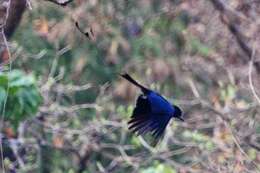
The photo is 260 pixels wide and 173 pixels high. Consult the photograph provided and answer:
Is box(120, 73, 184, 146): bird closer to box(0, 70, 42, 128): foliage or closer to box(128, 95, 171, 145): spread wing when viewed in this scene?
box(128, 95, 171, 145): spread wing

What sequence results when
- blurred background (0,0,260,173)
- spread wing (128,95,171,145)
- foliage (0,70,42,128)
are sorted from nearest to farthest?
1. spread wing (128,95,171,145)
2. foliage (0,70,42,128)
3. blurred background (0,0,260,173)

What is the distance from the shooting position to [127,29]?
6219 mm

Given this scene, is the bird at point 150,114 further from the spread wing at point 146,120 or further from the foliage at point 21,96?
the foliage at point 21,96

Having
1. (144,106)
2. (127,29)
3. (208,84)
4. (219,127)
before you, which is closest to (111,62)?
(127,29)

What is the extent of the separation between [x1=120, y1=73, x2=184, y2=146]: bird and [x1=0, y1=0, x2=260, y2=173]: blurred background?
147cm

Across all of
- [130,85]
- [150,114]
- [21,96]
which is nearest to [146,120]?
[150,114]

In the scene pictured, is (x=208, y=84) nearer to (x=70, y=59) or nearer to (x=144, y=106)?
(x=70, y=59)

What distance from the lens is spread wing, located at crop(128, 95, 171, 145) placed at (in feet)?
5.58

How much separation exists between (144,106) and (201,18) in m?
2.97

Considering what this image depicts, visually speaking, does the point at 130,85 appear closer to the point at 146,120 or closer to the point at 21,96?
the point at 21,96

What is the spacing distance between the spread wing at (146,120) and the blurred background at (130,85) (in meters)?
1.47

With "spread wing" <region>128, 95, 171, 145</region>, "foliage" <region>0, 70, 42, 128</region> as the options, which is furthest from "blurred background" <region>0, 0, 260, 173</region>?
"spread wing" <region>128, 95, 171, 145</region>

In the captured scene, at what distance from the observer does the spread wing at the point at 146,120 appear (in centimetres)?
170

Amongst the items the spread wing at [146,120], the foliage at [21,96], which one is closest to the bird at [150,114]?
the spread wing at [146,120]
